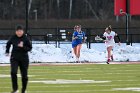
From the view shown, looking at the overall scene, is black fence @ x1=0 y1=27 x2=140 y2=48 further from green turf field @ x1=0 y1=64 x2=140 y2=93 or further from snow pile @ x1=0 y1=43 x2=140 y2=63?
green turf field @ x1=0 y1=64 x2=140 y2=93

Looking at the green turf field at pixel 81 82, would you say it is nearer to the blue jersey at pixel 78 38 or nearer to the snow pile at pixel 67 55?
the blue jersey at pixel 78 38

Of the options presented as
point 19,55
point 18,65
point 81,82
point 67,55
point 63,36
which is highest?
point 63,36

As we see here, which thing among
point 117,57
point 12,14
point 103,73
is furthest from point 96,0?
point 103,73

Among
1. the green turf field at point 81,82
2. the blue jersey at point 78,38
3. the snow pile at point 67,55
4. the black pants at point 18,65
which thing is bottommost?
the green turf field at point 81,82

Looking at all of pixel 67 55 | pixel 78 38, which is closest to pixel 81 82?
pixel 78 38

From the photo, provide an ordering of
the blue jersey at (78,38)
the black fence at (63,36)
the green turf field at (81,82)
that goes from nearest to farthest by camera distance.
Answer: the green turf field at (81,82) < the blue jersey at (78,38) < the black fence at (63,36)

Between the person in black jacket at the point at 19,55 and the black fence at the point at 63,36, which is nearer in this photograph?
the person in black jacket at the point at 19,55

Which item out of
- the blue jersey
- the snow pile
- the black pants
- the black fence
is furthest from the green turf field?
the black fence

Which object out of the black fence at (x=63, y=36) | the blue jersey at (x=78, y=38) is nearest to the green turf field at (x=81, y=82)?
the blue jersey at (x=78, y=38)

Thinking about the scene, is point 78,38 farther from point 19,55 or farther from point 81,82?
point 19,55

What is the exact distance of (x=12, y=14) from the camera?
82.9m

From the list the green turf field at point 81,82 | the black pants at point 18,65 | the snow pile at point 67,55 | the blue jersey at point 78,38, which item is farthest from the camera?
the snow pile at point 67,55

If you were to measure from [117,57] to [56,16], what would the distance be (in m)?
57.3

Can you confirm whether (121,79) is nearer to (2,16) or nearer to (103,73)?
(103,73)
